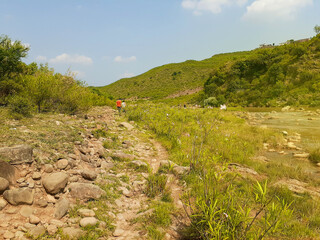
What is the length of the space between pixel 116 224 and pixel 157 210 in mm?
709

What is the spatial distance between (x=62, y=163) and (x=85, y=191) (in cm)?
97

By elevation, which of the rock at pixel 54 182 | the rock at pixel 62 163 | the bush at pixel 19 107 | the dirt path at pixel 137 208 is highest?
the bush at pixel 19 107

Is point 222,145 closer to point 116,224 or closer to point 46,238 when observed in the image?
point 116,224

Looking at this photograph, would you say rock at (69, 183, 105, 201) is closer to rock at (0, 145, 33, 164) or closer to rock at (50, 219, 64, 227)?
rock at (50, 219, 64, 227)

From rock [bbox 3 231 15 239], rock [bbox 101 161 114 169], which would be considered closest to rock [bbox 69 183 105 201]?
rock [bbox 3 231 15 239]

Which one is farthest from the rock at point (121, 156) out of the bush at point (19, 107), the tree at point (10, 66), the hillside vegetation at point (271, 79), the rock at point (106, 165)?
the hillside vegetation at point (271, 79)

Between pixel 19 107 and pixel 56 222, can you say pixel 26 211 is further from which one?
pixel 19 107

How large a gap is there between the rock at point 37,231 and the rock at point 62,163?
153 centimetres

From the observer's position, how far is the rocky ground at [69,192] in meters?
2.63

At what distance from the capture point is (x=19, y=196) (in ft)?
9.19

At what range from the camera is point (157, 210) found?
3.21m

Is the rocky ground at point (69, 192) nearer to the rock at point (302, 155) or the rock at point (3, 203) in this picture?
the rock at point (3, 203)

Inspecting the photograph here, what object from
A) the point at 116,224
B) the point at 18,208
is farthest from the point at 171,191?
the point at 18,208

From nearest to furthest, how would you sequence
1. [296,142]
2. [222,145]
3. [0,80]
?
1. [222,145]
2. [296,142]
3. [0,80]
